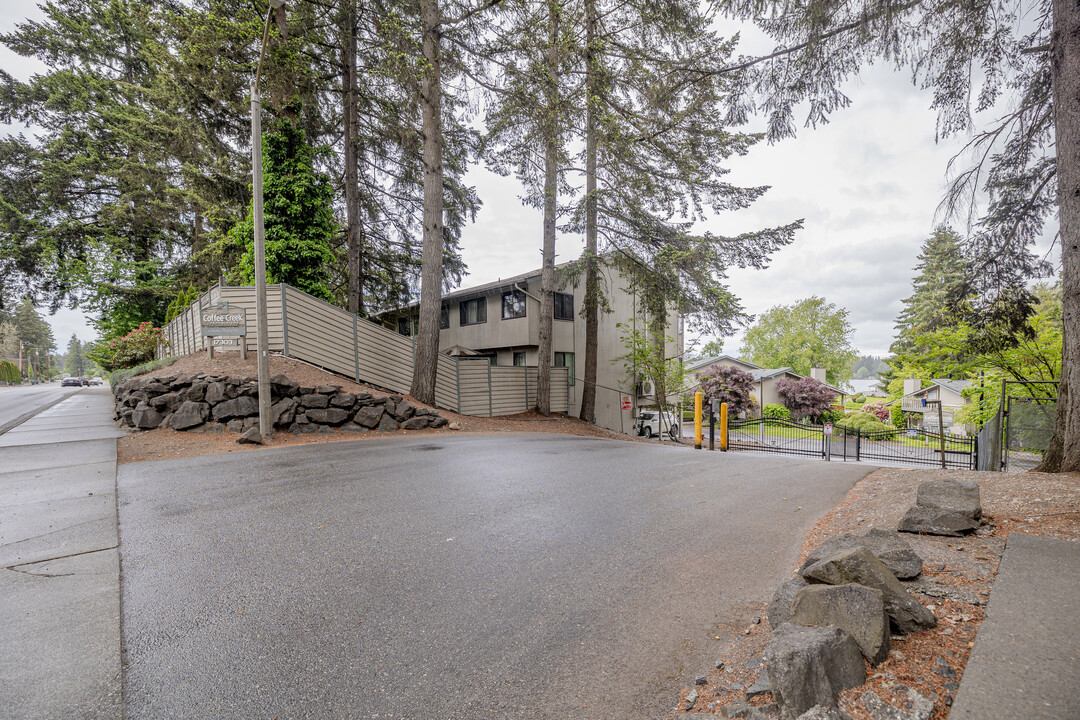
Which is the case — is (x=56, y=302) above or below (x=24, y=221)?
below

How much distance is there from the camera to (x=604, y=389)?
2206 cm

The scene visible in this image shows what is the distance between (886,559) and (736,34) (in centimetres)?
1551

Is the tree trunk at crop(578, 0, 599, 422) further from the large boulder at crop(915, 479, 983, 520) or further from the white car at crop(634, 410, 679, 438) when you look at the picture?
the large boulder at crop(915, 479, 983, 520)

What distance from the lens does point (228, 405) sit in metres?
9.80

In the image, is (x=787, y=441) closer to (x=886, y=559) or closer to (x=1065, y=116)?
(x=1065, y=116)

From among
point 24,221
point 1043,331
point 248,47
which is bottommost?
point 1043,331

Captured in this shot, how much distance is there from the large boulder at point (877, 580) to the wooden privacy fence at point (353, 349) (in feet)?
40.5

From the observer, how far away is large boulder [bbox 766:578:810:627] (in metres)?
2.48

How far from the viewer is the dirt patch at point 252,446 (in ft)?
27.1

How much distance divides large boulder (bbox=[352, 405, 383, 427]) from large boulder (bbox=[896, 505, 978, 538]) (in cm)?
1009

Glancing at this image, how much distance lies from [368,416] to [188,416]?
356cm

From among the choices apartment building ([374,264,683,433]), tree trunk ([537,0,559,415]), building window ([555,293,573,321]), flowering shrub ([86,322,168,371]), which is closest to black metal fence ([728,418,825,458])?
apartment building ([374,264,683,433])

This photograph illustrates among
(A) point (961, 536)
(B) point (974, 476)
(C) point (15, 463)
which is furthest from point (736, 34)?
(C) point (15, 463)

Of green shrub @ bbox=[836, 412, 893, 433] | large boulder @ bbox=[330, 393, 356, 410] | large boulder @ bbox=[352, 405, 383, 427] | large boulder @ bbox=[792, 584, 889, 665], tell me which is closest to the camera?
large boulder @ bbox=[792, 584, 889, 665]
